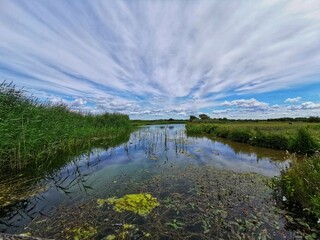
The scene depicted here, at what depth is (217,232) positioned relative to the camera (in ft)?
13.4

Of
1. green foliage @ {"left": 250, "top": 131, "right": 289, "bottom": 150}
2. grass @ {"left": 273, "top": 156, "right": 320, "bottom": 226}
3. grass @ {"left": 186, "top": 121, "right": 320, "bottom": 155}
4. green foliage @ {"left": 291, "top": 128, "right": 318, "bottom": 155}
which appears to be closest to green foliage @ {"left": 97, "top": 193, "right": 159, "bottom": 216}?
grass @ {"left": 273, "top": 156, "right": 320, "bottom": 226}

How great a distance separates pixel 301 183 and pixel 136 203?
3.99 meters

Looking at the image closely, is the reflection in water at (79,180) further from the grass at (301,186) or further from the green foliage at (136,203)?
the grass at (301,186)

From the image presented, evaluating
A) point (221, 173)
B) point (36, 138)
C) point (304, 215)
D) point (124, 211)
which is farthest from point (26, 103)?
point (304, 215)

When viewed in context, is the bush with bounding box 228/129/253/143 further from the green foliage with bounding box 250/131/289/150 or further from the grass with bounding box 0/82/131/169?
the grass with bounding box 0/82/131/169

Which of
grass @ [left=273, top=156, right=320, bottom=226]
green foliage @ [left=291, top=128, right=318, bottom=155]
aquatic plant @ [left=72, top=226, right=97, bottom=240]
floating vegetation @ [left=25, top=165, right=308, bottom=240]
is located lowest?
aquatic plant @ [left=72, top=226, right=97, bottom=240]

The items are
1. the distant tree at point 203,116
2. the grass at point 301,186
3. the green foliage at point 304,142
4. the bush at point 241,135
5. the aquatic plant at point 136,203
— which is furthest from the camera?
the distant tree at point 203,116

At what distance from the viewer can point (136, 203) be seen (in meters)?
5.43

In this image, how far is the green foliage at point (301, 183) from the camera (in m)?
4.80

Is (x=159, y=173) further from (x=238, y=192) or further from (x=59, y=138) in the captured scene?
(x=59, y=138)

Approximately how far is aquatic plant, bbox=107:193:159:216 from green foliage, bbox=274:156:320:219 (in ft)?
11.2

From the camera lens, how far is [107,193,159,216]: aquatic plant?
5051 mm

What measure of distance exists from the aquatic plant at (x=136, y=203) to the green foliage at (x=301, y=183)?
11.2 feet

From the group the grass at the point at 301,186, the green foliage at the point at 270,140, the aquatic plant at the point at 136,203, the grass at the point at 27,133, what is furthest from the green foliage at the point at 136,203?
the green foliage at the point at 270,140
